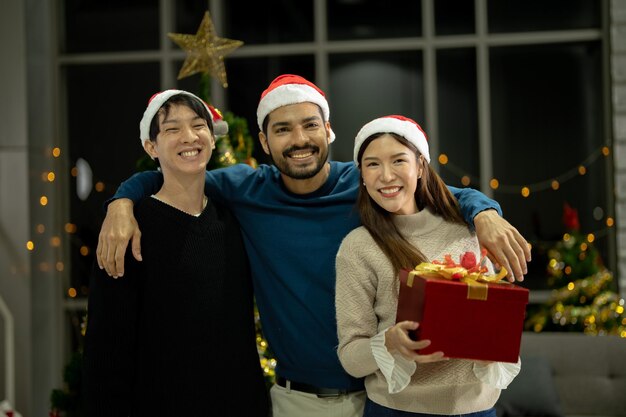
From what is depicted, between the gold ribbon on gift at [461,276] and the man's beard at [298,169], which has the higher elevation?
the man's beard at [298,169]

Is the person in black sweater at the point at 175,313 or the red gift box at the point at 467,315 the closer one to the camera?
the red gift box at the point at 467,315

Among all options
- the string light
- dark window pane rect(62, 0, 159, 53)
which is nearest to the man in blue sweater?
the string light

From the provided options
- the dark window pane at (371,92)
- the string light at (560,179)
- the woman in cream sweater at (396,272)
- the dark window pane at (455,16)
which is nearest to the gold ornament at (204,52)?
the woman in cream sweater at (396,272)

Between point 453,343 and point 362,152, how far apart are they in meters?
0.66

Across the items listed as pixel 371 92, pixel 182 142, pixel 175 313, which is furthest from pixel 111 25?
pixel 175 313

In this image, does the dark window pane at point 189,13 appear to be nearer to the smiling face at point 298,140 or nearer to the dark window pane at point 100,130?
the dark window pane at point 100,130

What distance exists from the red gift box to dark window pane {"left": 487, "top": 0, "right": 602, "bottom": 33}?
432 centimetres

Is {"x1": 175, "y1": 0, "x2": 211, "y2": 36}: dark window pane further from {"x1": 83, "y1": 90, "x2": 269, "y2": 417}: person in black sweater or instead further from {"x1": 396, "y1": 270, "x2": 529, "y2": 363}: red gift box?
{"x1": 396, "y1": 270, "x2": 529, "y2": 363}: red gift box

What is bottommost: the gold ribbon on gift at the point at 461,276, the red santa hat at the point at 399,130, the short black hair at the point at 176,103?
the gold ribbon on gift at the point at 461,276

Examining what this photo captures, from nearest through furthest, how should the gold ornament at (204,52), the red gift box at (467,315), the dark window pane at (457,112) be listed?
the red gift box at (467,315) → the gold ornament at (204,52) → the dark window pane at (457,112)

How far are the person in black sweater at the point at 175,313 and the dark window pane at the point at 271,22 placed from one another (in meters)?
3.71

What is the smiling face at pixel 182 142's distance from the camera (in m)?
2.18

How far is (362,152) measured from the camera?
211 cm

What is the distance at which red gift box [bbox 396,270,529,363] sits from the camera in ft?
5.59
